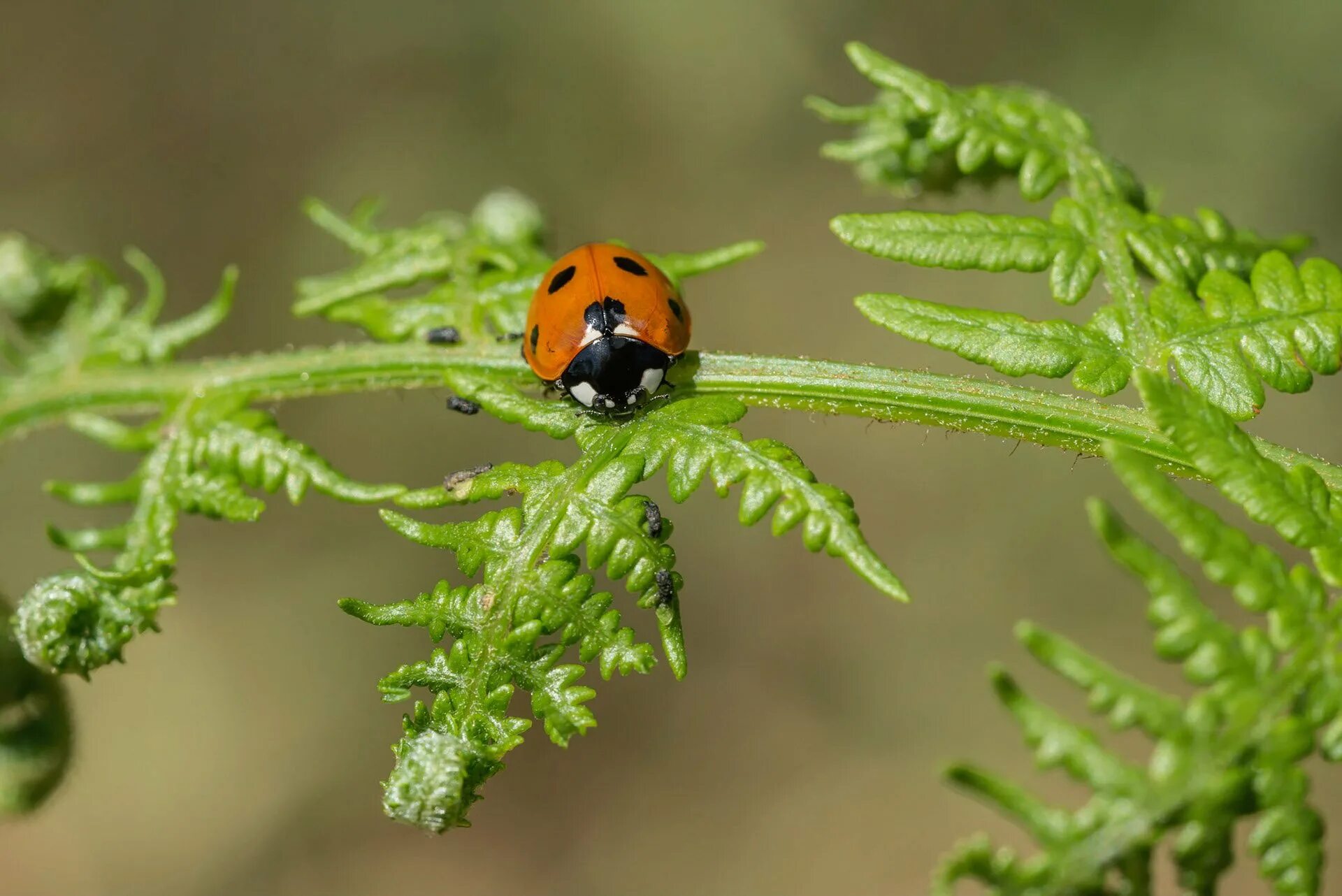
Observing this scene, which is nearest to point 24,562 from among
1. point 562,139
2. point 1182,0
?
point 562,139

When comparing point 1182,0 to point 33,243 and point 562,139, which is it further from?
point 33,243

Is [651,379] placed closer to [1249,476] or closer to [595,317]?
[595,317]

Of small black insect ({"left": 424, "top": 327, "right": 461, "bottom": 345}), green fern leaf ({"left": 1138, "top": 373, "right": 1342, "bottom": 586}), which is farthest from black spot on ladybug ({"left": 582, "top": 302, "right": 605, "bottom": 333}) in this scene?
green fern leaf ({"left": 1138, "top": 373, "right": 1342, "bottom": 586})

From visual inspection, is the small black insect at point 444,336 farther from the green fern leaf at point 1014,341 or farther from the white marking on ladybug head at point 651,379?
the green fern leaf at point 1014,341

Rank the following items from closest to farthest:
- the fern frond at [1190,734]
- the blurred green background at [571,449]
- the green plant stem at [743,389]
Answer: the fern frond at [1190,734] → the green plant stem at [743,389] → the blurred green background at [571,449]

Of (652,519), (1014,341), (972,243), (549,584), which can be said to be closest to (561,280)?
(652,519)

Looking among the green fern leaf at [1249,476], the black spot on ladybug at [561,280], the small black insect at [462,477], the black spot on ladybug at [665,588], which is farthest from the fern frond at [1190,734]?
the black spot on ladybug at [561,280]
